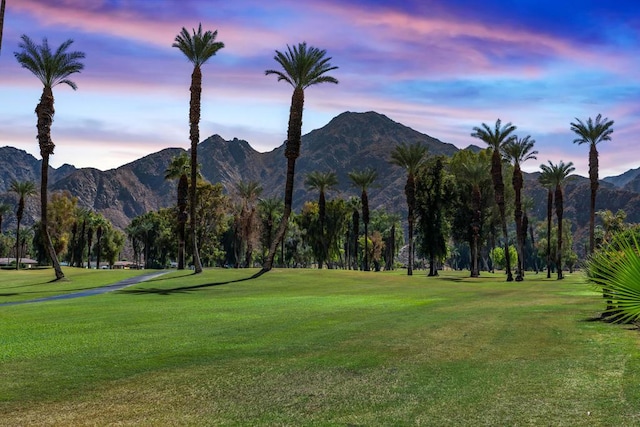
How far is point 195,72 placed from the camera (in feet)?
208

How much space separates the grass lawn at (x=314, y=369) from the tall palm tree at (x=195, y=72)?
38.0 m

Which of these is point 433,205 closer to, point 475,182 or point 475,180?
point 475,182

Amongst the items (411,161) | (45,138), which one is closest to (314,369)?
(45,138)

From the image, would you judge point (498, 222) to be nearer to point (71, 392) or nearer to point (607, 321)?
point (607, 321)

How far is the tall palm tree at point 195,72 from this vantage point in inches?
2424

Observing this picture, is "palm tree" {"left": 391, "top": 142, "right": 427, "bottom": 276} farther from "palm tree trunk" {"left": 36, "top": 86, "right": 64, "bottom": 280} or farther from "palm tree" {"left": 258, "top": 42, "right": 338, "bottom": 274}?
"palm tree trunk" {"left": 36, "top": 86, "right": 64, "bottom": 280}

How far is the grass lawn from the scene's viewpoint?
10188mm

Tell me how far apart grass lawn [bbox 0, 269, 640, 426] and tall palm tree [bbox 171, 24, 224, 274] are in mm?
38009

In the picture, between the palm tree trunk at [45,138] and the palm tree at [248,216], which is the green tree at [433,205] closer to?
the palm tree at [248,216]

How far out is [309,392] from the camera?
1152cm

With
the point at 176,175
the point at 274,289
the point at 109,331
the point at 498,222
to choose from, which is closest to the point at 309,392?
the point at 109,331

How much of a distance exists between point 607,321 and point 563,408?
44.6ft

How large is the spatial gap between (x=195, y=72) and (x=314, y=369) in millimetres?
55026

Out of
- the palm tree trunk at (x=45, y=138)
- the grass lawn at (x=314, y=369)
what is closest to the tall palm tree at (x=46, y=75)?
the palm tree trunk at (x=45, y=138)
